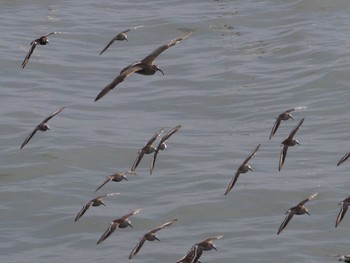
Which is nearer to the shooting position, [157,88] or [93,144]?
[93,144]

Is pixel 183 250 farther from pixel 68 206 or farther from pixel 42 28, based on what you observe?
pixel 42 28

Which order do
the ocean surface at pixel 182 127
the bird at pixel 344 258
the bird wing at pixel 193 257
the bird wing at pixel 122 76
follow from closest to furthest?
the bird wing at pixel 122 76 < the bird wing at pixel 193 257 < the bird at pixel 344 258 < the ocean surface at pixel 182 127

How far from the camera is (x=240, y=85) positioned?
1074 inches

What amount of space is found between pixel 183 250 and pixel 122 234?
1173mm

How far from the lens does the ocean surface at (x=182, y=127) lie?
1995cm

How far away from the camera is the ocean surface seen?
65.5ft

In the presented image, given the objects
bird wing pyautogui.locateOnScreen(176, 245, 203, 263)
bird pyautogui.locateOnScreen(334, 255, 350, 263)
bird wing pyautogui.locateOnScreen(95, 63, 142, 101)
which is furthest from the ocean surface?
bird wing pyautogui.locateOnScreen(95, 63, 142, 101)

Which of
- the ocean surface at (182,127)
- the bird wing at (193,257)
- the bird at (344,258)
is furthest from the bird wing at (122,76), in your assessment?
the ocean surface at (182,127)

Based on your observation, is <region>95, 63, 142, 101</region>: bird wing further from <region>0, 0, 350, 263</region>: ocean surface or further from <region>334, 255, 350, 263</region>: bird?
<region>0, 0, 350, 263</region>: ocean surface

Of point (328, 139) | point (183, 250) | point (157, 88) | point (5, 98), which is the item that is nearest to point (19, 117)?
point (5, 98)

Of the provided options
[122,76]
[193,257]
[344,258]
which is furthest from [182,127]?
[122,76]

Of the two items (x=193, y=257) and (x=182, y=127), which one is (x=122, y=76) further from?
(x=182, y=127)

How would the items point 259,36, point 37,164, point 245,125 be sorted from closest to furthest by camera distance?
point 37,164 → point 245,125 → point 259,36

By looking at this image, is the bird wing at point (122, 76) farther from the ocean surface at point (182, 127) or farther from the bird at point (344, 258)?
the ocean surface at point (182, 127)
